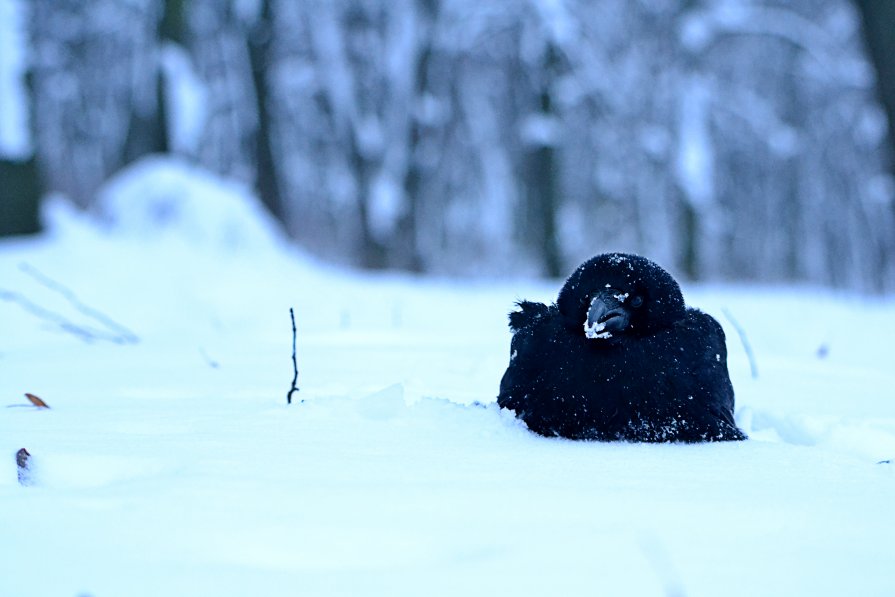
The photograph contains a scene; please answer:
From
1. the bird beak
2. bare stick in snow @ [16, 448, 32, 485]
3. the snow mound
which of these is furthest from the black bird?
the snow mound

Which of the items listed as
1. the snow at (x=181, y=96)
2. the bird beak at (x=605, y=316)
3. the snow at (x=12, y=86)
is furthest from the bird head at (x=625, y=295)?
the snow at (x=181, y=96)

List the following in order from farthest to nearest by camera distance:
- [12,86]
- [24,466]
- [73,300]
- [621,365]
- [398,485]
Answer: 1. [12,86]
2. [73,300]
3. [621,365]
4. [24,466]
5. [398,485]

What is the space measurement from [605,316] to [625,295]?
0.13 m

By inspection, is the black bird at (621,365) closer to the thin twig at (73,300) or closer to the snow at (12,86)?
the thin twig at (73,300)

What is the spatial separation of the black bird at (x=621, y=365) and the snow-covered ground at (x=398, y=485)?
0.09 metres

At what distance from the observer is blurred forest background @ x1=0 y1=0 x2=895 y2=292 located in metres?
11.6

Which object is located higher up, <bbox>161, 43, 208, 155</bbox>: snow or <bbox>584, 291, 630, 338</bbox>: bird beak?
<bbox>161, 43, 208, 155</bbox>: snow

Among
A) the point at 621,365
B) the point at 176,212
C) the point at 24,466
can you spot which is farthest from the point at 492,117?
the point at 24,466

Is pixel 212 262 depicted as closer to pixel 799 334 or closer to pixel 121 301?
pixel 121 301

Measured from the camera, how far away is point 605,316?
2268mm

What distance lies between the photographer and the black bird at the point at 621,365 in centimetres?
219

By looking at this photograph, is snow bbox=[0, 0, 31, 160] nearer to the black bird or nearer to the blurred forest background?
the blurred forest background

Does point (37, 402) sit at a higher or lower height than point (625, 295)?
lower

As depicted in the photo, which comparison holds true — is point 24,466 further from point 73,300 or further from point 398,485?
point 73,300
